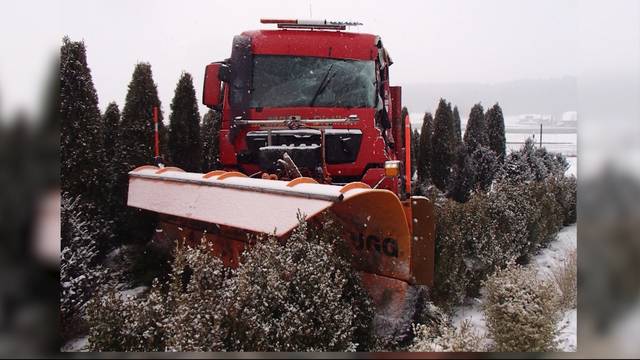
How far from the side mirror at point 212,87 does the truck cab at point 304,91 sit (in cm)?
1

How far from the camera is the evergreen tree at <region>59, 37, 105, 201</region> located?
4660 millimetres

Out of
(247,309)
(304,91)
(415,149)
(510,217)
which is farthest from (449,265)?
(415,149)

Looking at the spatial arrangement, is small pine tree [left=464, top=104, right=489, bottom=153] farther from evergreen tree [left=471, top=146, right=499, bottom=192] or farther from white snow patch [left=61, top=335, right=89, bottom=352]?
white snow patch [left=61, top=335, right=89, bottom=352]

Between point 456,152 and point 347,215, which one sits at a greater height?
point 456,152

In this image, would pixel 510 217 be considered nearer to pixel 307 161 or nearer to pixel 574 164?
pixel 574 164

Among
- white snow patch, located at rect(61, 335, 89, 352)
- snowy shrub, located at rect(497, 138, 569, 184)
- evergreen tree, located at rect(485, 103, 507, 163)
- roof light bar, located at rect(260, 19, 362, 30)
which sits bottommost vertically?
white snow patch, located at rect(61, 335, 89, 352)

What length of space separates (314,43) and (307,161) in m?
1.42

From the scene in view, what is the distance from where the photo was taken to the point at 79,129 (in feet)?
15.8

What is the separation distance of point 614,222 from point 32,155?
8.74 ft

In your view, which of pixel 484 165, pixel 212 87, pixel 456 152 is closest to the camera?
pixel 212 87

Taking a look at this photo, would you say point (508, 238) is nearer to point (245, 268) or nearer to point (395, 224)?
point (395, 224)

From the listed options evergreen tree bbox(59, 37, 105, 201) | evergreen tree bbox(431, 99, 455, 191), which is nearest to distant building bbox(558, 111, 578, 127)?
evergreen tree bbox(59, 37, 105, 201)

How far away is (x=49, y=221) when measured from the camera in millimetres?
2422

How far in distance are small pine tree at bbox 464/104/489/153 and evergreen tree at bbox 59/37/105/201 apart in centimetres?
734
